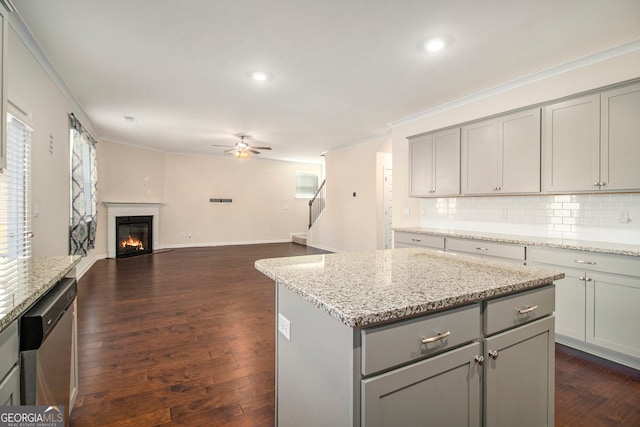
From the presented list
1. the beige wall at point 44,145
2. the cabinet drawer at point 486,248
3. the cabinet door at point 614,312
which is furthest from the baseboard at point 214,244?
the cabinet door at point 614,312

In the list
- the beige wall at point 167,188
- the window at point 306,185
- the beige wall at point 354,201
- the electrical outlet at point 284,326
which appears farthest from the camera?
the window at point 306,185

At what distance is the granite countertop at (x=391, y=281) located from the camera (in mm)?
972

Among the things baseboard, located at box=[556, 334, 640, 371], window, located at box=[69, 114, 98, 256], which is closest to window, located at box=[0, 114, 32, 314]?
window, located at box=[69, 114, 98, 256]

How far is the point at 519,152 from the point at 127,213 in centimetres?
795

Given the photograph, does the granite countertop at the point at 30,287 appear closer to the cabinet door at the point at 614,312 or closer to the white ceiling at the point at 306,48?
the white ceiling at the point at 306,48

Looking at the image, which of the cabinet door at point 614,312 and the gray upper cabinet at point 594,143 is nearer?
the cabinet door at point 614,312

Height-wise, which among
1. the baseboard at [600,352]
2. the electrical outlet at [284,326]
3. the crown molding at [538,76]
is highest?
the crown molding at [538,76]

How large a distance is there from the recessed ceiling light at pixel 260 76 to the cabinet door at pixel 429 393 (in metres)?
3.34

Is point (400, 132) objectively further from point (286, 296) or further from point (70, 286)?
point (70, 286)

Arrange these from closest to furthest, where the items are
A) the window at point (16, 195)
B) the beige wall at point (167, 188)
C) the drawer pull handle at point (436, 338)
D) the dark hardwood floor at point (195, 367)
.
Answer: the drawer pull handle at point (436, 338) < the dark hardwood floor at point (195, 367) < the window at point (16, 195) < the beige wall at point (167, 188)

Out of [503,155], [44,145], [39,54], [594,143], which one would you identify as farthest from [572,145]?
[44,145]

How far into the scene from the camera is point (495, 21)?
95.0 inches

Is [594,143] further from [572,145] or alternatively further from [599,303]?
[599,303]

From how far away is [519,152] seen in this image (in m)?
3.28
